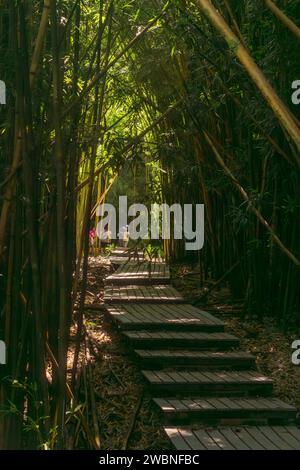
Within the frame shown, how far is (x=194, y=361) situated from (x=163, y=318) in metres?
0.68

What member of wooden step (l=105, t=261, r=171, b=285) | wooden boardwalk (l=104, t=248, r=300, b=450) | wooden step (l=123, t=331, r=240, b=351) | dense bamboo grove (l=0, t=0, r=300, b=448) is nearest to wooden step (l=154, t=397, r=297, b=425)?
wooden boardwalk (l=104, t=248, r=300, b=450)

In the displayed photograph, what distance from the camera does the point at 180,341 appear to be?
4.38 m

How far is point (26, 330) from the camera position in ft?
9.95

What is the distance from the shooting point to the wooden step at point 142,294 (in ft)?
18.1

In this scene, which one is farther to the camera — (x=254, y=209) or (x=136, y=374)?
(x=254, y=209)

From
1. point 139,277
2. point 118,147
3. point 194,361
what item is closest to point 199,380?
point 194,361

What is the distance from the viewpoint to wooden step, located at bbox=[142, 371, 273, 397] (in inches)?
150

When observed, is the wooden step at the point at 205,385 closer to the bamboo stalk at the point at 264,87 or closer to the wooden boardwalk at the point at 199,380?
the wooden boardwalk at the point at 199,380

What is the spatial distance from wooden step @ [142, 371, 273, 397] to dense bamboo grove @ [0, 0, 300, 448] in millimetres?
426

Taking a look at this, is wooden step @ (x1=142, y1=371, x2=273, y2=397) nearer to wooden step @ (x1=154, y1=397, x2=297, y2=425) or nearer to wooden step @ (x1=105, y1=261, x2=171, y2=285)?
wooden step @ (x1=154, y1=397, x2=297, y2=425)

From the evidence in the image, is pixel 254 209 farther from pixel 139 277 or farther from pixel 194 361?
pixel 139 277

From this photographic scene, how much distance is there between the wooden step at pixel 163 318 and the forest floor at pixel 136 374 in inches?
5.3
